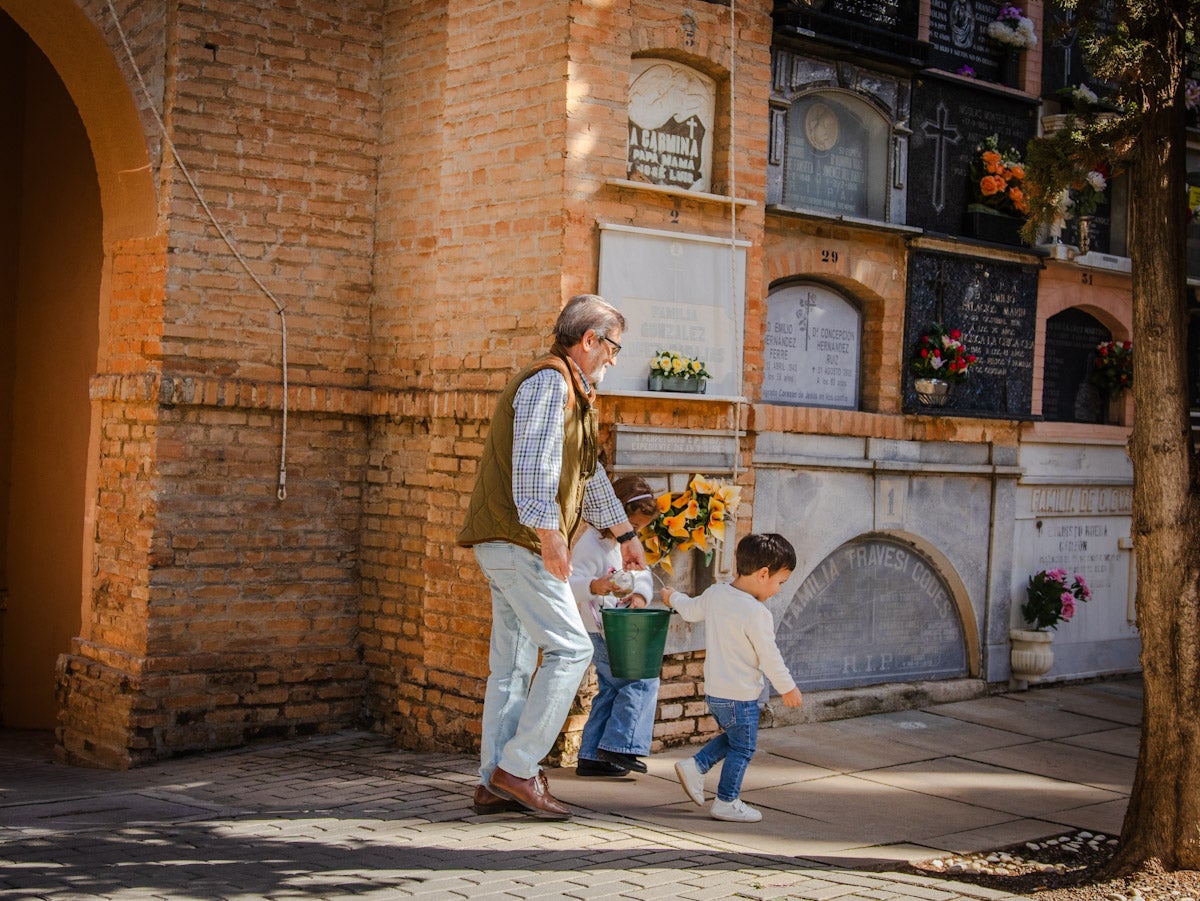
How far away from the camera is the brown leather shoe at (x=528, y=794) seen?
605 cm

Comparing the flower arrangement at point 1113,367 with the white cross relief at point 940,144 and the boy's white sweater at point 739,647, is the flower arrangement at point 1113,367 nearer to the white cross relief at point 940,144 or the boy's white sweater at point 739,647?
the white cross relief at point 940,144

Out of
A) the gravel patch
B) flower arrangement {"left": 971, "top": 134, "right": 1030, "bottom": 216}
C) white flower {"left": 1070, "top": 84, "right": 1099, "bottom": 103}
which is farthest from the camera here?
white flower {"left": 1070, "top": 84, "right": 1099, "bottom": 103}

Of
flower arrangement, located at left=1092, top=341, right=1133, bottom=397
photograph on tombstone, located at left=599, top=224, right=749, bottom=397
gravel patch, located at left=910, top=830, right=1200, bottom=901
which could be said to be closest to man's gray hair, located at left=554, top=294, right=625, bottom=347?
photograph on tombstone, located at left=599, top=224, right=749, bottom=397

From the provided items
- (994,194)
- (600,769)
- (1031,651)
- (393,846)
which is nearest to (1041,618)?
(1031,651)

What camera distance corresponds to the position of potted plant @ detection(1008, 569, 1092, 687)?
396 inches

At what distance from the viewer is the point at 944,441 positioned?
9.70m

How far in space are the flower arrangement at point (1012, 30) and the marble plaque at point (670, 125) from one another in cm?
283

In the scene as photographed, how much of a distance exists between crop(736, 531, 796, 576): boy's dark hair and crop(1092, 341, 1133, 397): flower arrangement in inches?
220

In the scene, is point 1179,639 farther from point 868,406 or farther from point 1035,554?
point 1035,554

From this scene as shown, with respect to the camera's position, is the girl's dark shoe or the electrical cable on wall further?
the electrical cable on wall

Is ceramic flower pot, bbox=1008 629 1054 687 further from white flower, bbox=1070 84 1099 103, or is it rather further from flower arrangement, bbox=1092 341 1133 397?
white flower, bbox=1070 84 1099 103

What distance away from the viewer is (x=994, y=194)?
387 inches

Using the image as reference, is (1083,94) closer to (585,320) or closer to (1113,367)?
(1113,367)

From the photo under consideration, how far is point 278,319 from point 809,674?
391cm
